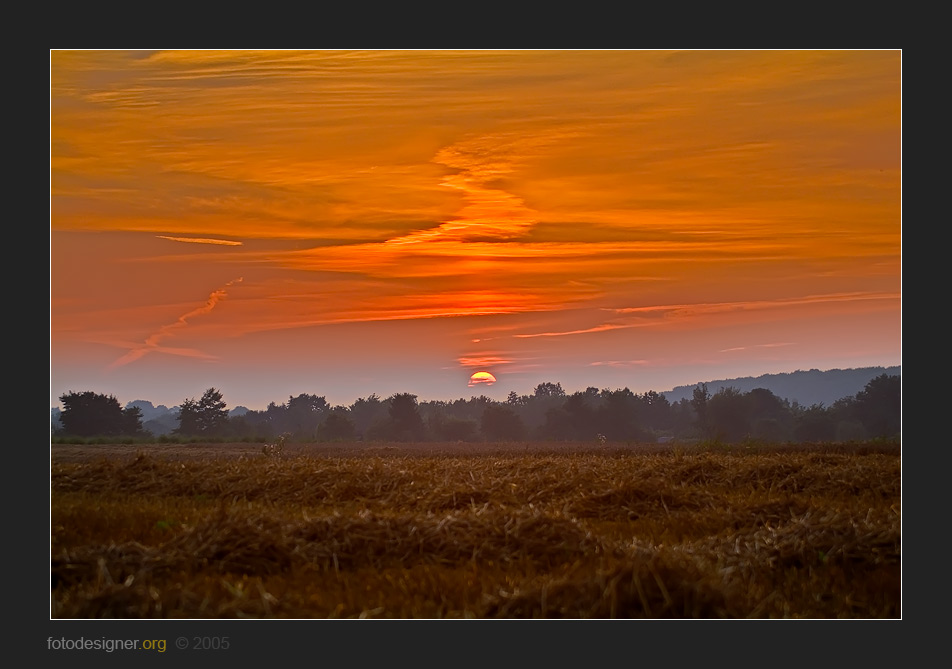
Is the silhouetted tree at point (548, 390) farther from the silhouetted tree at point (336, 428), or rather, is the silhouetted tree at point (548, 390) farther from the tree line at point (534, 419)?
the silhouetted tree at point (336, 428)

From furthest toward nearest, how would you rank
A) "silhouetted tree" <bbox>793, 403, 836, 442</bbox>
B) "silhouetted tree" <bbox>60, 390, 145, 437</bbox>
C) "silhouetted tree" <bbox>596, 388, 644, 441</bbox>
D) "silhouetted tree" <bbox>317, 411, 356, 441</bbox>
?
1. "silhouetted tree" <bbox>596, 388, 644, 441</bbox>
2. "silhouetted tree" <bbox>317, 411, 356, 441</bbox>
3. "silhouetted tree" <bbox>793, 403, 836, 442</bbox>
4. "silhouetted tree" <bbox>60, 390, 145, 437</bbox>

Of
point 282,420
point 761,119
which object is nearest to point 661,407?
point 282,420

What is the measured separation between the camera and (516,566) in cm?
689

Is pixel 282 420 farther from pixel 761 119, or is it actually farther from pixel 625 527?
pixel 761 119

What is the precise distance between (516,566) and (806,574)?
236 cm

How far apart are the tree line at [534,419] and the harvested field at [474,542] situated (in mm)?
2427

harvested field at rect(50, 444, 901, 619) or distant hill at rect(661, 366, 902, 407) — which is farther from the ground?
distant hill at rect(661, 366, 902, 407)

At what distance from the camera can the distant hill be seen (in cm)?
1330

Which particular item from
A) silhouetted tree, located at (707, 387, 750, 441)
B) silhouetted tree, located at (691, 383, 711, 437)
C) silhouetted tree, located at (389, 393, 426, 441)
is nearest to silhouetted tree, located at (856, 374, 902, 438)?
silhouetted tree, located at (707, 387, 750, 441)

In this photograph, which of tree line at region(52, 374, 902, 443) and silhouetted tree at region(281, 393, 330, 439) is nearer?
tree line at region(52, 374, 902, 443)

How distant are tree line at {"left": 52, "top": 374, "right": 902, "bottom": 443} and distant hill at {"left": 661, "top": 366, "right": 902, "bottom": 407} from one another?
215 millimetres

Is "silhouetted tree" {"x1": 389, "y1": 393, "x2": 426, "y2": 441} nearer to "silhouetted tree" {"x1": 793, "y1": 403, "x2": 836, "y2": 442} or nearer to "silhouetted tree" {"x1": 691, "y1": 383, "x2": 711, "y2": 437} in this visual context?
"silhouetted tree" {"x1": 691, "y1": 383, "x2": 711, "y2": 437}

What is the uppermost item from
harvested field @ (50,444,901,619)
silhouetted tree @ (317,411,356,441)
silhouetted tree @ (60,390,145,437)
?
silhouetted tree @ (60,390,145,437)

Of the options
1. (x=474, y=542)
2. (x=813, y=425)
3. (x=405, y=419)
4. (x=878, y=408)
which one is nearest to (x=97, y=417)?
(x=405, y=419)
